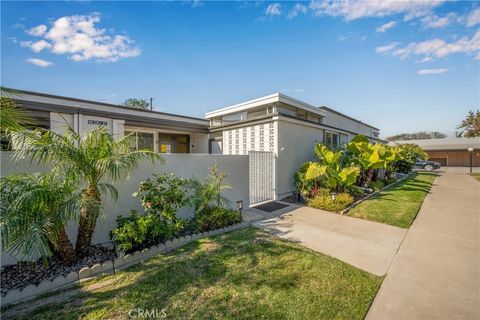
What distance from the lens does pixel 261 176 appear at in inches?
336

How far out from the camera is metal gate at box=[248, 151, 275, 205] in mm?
8305

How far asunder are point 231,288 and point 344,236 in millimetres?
3614

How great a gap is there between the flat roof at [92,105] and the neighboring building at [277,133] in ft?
8.53

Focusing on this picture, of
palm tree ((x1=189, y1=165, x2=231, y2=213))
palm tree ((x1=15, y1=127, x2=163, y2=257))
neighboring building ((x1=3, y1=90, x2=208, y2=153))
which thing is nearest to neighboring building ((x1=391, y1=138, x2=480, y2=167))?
neighboring building ((x1=3, y1=90, x2=208, y2=153))

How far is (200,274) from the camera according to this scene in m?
3.36

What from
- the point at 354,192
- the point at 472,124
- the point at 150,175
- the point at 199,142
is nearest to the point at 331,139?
the point at 354,192

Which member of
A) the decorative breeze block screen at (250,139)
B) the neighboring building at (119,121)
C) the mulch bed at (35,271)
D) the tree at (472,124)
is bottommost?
the mulch bed at (35,271)

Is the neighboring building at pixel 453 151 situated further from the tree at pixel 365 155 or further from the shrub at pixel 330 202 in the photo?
the shrub at pixel 330 202

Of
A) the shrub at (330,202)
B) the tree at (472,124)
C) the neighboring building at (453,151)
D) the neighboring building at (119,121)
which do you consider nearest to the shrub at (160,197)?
the neighboring building at (119,121)

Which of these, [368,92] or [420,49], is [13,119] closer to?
[420,49]

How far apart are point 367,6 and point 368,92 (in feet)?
24.3

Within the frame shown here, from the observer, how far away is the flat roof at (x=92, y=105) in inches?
326

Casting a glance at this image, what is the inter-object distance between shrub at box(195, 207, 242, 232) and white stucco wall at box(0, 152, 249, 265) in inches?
29.0

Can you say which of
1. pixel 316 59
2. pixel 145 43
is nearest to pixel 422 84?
pixel 316 59
